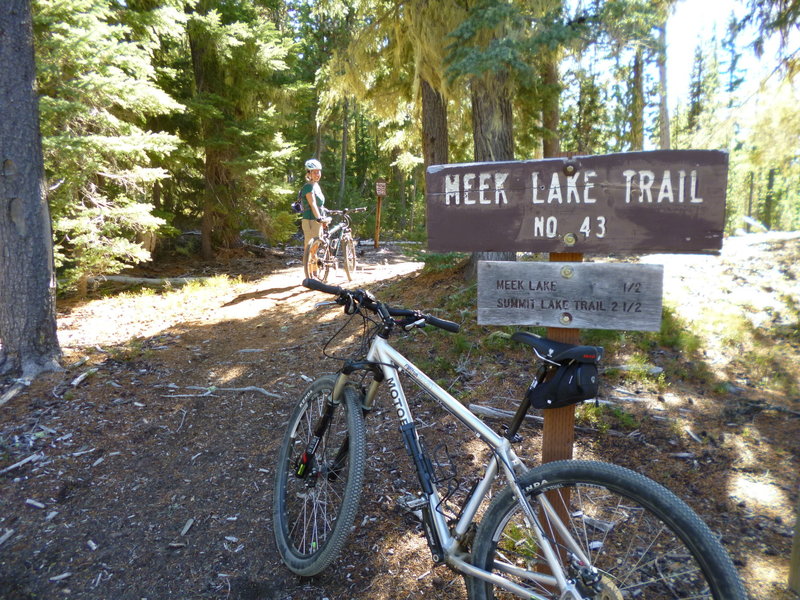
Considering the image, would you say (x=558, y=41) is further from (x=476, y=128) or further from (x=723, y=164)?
(x=723, y=164)

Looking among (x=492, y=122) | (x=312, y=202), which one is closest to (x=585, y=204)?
(x=492, y=122)

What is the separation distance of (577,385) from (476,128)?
527cm

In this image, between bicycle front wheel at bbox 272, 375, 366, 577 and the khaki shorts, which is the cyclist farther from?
bicycle front wheel at bbox 272, 375, 366, 577

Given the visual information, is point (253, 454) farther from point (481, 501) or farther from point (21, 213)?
point (21, 213)

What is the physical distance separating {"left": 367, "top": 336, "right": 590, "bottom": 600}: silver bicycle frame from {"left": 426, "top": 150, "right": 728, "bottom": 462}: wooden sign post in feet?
1.14

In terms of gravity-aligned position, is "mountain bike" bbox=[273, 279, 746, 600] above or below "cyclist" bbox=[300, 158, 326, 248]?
below

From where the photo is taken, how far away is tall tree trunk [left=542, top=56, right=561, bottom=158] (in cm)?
754

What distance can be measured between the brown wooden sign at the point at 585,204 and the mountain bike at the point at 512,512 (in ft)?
1.52

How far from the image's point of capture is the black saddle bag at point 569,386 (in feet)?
6.39

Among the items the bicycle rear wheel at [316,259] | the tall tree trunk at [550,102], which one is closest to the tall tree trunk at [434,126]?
the tall tree trunk at [550,102]

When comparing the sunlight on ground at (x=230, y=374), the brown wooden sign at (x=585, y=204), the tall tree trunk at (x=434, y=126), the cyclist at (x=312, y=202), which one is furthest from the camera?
the cyclist at (x=312, y=202)

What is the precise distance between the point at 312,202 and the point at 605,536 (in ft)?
23.9

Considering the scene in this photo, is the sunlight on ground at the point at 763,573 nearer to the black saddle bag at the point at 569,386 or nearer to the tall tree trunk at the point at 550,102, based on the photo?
the black saddle bag at the point at 569,386

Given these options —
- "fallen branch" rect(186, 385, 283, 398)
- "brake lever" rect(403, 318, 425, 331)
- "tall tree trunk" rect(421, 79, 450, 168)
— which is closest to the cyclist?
"tall tree trunk" rect(421, 79, 450, 168)
